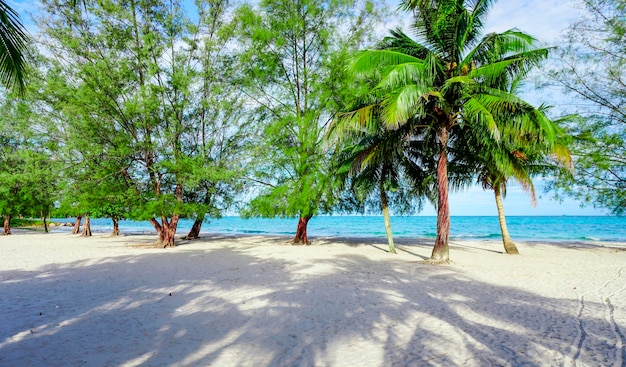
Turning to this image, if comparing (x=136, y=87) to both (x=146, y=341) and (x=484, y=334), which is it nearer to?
(x=146, y=341)

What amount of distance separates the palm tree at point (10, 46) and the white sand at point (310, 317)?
358cm

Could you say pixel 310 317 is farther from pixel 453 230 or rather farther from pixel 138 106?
pixel 453 230

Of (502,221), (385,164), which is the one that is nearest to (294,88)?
(385,164)

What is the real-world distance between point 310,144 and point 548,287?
10735mm

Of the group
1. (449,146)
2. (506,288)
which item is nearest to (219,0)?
(449,146)

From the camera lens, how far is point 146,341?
13.5 ft

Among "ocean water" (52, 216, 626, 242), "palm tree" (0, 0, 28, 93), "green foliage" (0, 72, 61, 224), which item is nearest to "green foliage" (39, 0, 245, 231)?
"green foliage" (0, 72, 61, 224)

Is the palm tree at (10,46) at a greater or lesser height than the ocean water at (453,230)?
greater

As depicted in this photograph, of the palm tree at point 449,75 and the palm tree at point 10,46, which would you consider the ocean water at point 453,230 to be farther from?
the palm tree at point 10,46

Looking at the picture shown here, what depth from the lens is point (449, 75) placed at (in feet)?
35.6

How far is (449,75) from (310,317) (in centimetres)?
919

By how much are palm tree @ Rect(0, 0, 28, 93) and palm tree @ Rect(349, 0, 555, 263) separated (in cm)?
763

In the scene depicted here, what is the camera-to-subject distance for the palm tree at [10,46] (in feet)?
13.6

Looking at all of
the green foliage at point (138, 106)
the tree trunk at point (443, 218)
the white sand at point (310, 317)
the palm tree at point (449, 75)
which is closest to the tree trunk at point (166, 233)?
the green foliage at point (138, 106)
